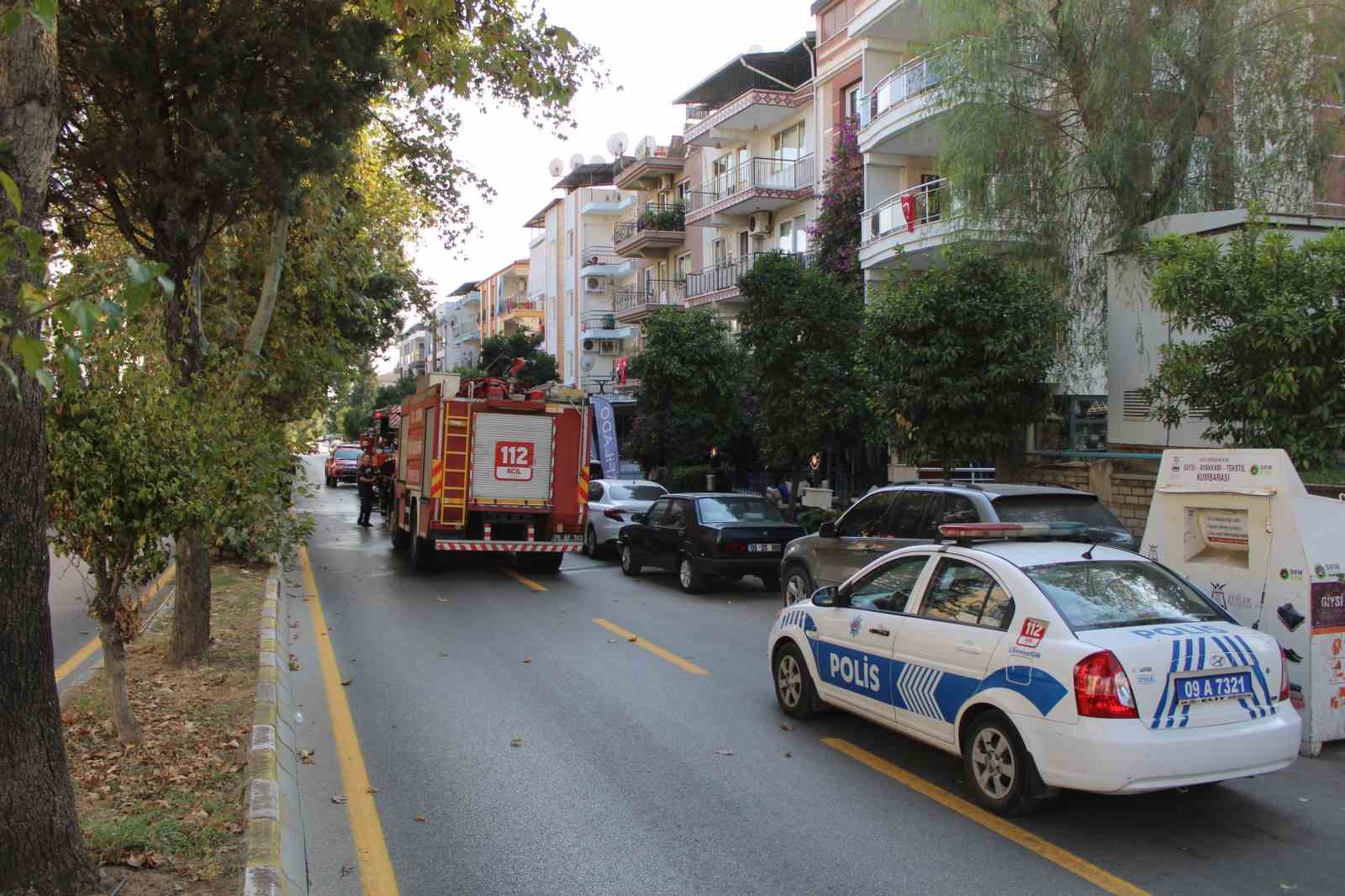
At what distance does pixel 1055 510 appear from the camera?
10273 millimetres

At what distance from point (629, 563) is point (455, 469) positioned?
3417 mm

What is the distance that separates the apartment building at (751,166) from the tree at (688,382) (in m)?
4.63

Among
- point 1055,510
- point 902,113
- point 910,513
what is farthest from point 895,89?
point 1055,510

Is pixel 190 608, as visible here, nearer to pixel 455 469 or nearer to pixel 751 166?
pixel 455 469

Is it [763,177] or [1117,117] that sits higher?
[763,177]

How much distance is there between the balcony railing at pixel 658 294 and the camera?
136 ft

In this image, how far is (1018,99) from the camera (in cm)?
1670

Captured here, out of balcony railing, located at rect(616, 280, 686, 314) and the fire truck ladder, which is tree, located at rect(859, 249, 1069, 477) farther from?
balcony railing, located at rect(616, 280, 686, 314)

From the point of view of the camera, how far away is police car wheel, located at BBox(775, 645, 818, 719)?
8.15 m

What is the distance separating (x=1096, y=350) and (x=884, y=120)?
31.2 ft

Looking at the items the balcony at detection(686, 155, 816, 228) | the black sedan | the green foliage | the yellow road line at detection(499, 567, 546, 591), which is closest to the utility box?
the black sedan

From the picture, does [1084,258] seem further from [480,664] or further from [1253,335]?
[480,664]

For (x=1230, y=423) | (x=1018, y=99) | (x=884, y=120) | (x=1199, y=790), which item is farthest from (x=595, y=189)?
(x=1199, y=790)

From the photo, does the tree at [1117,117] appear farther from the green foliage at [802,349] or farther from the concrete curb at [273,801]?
the concrete curb at [273,801]
